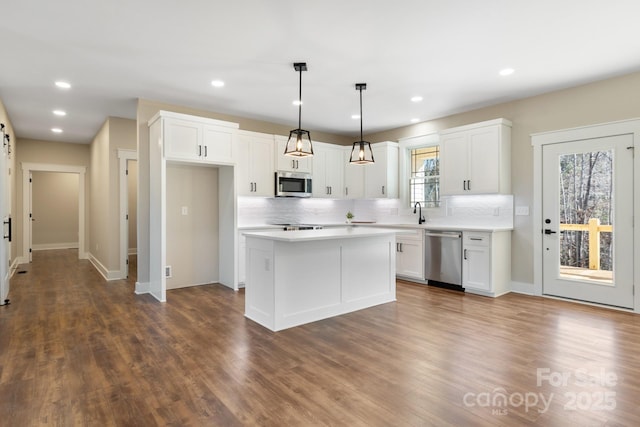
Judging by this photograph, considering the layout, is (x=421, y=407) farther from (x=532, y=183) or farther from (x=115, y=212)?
(x=115, y=212)

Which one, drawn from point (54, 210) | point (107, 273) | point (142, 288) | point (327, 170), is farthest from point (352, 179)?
point (54, 210)

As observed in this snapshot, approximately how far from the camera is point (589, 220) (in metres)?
4.39

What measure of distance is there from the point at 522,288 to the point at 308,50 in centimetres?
421

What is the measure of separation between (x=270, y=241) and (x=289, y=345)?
987 mm

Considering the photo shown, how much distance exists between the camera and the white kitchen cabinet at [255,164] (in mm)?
5664

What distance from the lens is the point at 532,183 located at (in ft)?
16.1

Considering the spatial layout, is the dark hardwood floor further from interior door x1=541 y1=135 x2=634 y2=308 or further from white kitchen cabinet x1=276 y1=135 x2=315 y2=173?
white kitchen cabinet x1=276 y1=135 x2=315 y2=173

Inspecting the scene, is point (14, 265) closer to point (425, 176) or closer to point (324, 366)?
point (324, 366)

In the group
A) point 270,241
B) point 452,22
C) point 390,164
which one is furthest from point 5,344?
point 390,164

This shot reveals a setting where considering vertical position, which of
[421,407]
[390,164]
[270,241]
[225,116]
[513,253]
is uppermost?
[225,116]

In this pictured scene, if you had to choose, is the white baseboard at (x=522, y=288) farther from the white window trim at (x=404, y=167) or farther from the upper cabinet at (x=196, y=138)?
the upper cabinet at (x=196, y=138)

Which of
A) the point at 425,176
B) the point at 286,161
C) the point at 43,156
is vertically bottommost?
the point at 425,176

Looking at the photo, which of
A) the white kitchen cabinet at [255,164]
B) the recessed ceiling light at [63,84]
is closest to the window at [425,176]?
the white kitchen cabinet at [255,164]

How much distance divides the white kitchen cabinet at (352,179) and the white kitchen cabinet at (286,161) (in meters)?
0.95
